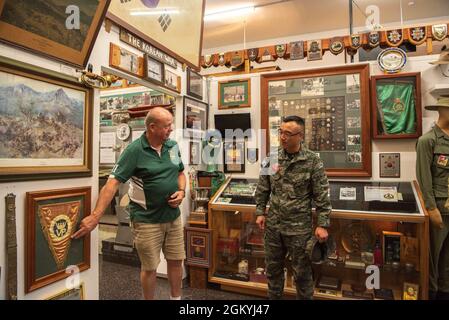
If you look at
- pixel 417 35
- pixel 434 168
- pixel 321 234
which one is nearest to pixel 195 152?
pixel 321 234

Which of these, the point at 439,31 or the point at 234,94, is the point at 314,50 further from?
the point at 439,31

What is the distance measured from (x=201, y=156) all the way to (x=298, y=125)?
142 centimetres

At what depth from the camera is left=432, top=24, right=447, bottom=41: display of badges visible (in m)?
2.60

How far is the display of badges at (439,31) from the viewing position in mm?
2604

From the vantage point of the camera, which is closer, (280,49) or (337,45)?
(337,45)

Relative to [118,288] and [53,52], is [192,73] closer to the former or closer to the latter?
[53,52]

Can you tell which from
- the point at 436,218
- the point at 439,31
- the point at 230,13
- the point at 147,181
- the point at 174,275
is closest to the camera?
the point at 147,181

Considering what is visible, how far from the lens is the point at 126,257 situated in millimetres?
3402

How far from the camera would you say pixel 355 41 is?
284cm

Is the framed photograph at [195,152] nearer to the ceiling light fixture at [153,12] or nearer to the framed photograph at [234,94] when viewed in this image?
the framed photograph at [234,94]

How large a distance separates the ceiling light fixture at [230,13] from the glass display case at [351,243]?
298cm

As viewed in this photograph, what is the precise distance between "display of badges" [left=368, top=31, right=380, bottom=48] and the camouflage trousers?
207 cm

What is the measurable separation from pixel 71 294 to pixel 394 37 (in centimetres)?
338
